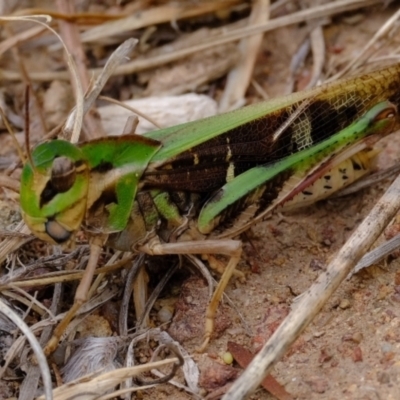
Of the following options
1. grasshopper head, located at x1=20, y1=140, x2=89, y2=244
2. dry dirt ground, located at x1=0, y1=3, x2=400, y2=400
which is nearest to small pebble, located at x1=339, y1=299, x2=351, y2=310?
dry dirt ground, located at x1=0, y1=3, x2=400, y2=400

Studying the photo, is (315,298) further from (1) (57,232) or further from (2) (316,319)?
(1) (57,232)

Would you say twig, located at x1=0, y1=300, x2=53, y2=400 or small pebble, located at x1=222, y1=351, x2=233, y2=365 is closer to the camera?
twig, located at x1=0, y1=300, x2=53, y2=400

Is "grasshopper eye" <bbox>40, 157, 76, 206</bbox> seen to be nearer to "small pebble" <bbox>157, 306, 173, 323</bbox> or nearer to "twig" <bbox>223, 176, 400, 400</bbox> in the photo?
"small pebble" <bbox>157, 306, 173, 323</bbox>

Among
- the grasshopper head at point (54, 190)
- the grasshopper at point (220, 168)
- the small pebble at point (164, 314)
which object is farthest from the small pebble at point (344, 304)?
the grasshopper head at point (54, 190)

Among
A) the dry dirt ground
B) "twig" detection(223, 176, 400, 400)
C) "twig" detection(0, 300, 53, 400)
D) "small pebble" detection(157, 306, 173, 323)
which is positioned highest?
"twig" detection(223, 176, 400, 400)

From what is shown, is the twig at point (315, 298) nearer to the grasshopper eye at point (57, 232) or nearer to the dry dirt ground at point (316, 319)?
the dry dirt ground at point (316, 319)

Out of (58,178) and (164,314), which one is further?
(164,314)

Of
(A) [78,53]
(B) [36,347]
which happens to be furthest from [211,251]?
(A) [78,53]

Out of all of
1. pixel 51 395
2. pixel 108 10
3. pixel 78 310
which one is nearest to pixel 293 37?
pixel 108 10
